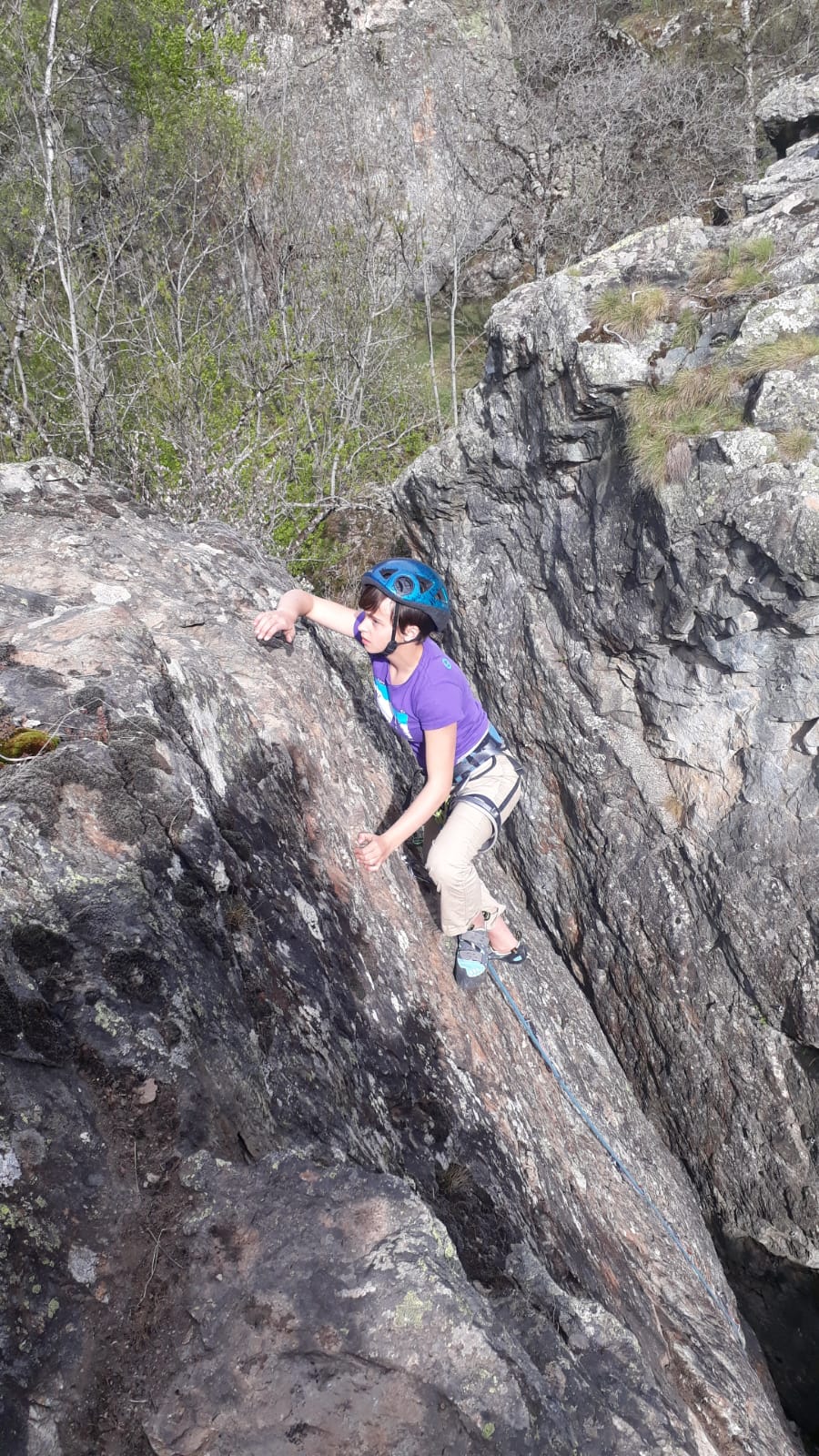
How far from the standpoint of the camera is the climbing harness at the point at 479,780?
15.7 feet

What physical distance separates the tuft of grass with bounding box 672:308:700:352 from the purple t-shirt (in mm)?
4836

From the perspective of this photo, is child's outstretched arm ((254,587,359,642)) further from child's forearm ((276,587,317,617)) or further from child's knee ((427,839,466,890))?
child's knee ((427,839,466,890))

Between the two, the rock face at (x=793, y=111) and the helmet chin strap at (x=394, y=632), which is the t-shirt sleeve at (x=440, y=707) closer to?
the helmet chin strap at (x=394, y=632)

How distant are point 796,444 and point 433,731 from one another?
4.39 metres

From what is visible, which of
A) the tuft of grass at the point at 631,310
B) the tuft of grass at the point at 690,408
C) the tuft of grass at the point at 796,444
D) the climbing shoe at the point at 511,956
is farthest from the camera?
the tuft of grass at the point at 631,310

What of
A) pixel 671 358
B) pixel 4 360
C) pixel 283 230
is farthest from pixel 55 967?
pixel 283 230

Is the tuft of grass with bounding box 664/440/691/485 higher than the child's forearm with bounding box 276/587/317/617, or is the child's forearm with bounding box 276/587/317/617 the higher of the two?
the tuft of grass with bounding box 664/440/691/485

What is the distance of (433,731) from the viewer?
4223 mm

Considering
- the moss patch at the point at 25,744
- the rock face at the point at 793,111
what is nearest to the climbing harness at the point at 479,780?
the moss patch at the point at 25,744

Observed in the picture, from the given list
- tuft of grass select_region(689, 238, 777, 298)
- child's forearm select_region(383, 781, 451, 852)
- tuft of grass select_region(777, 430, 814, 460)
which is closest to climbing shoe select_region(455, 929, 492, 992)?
child's forearm select_region(383, 781, 451, 852)

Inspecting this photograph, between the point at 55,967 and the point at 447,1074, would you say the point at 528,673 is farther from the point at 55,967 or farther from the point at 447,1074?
the point at 55,967

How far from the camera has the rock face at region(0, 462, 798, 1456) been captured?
2236 mm

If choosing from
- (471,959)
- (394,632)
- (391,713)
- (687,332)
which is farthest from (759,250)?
(471,959)

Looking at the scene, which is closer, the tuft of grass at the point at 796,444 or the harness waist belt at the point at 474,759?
the harness waist belt at the point at 474,759
